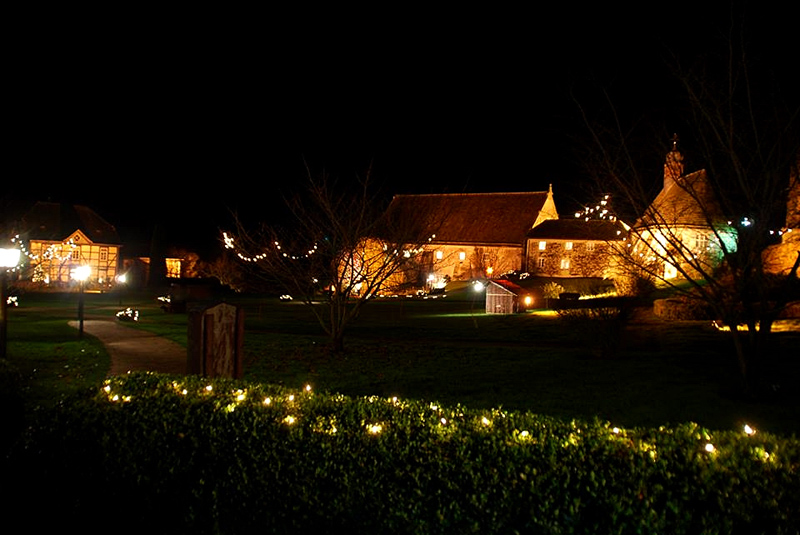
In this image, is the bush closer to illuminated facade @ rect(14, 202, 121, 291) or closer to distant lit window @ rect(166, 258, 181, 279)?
illuminated facade @ rect(14, 202, 121, 291)

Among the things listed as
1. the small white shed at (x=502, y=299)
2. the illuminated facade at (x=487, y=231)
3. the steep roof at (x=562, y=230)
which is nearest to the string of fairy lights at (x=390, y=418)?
the small white shed at (x=502, y=299)

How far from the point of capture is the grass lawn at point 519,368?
10086 mm

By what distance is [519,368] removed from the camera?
13789mm

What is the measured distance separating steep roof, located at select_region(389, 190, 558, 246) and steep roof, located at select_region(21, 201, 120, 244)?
114 feet

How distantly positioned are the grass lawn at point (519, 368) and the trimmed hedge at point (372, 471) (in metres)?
4.45

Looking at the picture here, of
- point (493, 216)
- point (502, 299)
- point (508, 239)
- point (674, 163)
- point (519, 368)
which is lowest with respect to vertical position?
point (519, 368)

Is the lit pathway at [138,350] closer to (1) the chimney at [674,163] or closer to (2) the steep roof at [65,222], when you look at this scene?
(1) the chimney at [674,163]

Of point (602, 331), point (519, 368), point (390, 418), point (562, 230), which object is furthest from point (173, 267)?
point (390, 418)

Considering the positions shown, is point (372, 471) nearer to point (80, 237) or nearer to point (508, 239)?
point (508, 239)

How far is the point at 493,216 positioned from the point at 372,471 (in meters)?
61.5

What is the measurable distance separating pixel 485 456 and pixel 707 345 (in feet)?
49.4

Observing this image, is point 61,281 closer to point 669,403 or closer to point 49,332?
point 49,332

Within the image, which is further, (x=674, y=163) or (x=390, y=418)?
(x=674, y=163)

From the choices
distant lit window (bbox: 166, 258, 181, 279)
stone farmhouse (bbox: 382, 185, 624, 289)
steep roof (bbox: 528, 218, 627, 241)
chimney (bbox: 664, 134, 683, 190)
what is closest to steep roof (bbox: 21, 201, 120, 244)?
distant lit window (bbox: 166, 258, 181, 279)
